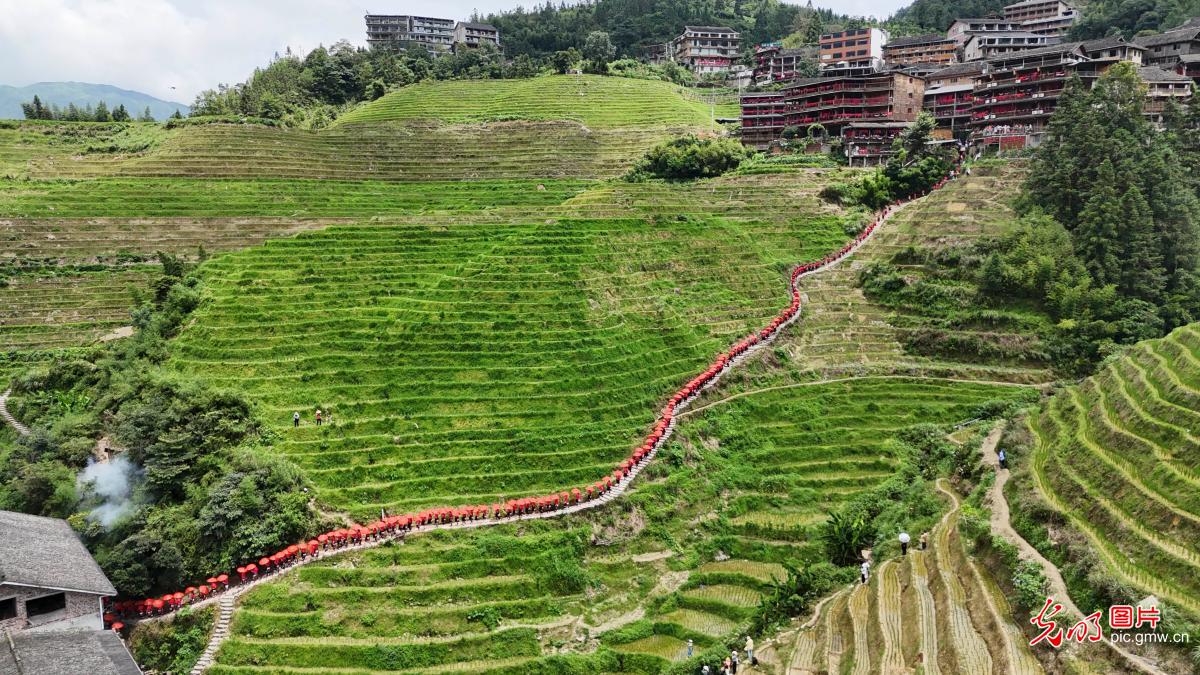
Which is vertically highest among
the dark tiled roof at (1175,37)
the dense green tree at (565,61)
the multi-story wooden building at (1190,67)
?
the dense green tree at (565,61)

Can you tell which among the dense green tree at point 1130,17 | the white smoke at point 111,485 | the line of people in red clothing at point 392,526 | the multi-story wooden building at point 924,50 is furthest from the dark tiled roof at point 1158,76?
the white smoke at point 111,485

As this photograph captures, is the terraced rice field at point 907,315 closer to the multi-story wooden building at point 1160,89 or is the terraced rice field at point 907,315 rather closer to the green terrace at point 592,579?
the green terrace at point 592,579

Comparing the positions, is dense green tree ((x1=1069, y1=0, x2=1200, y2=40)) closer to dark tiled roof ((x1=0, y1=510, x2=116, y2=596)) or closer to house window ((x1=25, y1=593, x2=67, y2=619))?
dark tiled roof ((x1=0, y1=510, x2=116, y2=596))

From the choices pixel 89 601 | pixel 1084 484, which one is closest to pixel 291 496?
pixel 89 601

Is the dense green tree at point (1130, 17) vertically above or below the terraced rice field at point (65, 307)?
above

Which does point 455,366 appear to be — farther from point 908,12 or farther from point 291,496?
point 908,12

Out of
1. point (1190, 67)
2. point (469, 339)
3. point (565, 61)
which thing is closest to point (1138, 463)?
point (469, 339)
